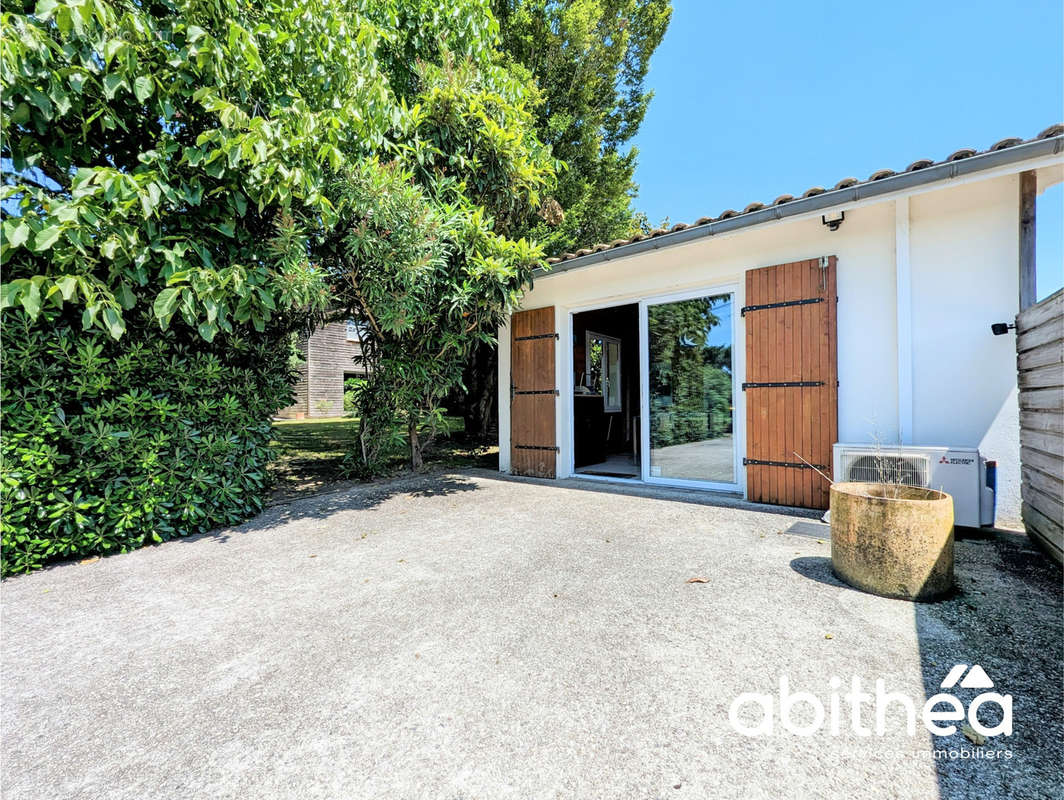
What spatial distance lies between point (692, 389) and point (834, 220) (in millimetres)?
2014

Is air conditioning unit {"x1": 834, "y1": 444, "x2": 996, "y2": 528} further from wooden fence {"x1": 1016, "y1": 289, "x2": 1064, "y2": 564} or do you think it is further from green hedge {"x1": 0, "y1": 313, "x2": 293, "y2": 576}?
green hedge {"x1": 0, "y1": 313, "x2": 293, "y2": 576}

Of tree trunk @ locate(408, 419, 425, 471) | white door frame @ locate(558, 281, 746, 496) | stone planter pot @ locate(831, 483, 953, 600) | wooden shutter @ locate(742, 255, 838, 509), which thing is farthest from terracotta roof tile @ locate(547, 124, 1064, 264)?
tree trunk @ locate(408, 419, 425, 471)

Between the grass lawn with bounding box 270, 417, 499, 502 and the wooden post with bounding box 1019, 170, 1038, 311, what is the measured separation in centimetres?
602

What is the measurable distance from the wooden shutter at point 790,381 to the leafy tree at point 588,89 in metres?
4.49

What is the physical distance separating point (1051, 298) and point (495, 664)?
363 centimetres

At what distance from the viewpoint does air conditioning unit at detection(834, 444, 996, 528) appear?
3123 millimetres

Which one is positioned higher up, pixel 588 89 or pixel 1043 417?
pixel 588 89

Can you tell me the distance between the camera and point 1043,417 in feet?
8.91

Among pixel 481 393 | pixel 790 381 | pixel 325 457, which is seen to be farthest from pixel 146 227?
pixel 481 393

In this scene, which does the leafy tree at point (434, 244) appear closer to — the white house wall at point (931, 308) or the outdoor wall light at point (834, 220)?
the white house wall at point (931, 308)

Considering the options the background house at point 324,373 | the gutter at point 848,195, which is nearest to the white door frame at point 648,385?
the gutter at point 848,195

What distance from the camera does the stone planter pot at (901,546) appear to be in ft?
7.32

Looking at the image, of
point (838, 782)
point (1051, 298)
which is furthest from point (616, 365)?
point (838, 782)

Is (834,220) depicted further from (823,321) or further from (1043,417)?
(1043,417)
